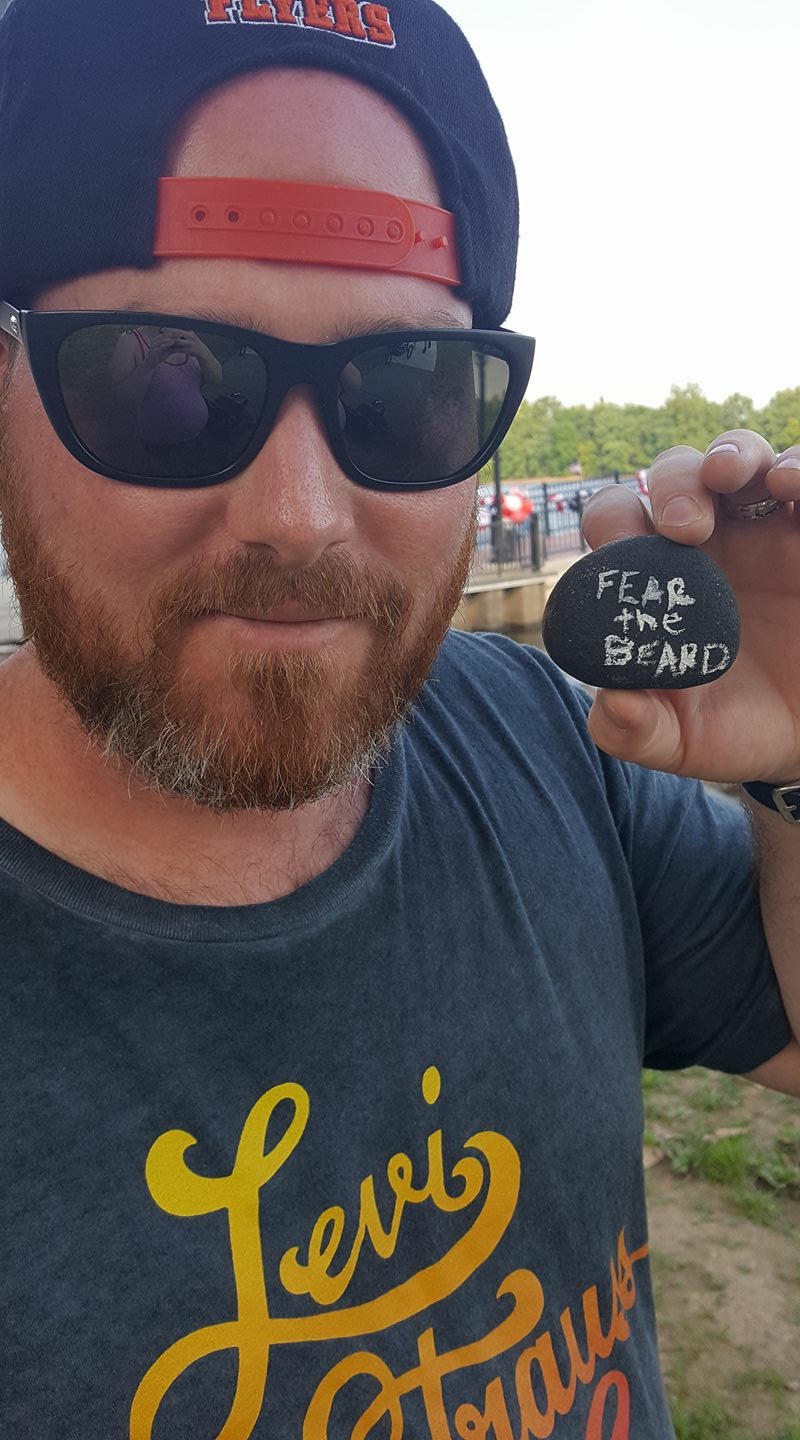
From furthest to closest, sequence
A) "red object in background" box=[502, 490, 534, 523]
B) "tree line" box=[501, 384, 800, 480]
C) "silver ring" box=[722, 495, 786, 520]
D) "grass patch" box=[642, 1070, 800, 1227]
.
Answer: "tree line" box=[501, 384, 800, 480] < "red object in background" box=[502, 490, 534, 523] < "grass patch" box=[642, 1070, 800, 1227] < "silver ring" box=[722, 495, 786, 520]

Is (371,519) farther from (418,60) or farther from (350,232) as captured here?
(418,60)

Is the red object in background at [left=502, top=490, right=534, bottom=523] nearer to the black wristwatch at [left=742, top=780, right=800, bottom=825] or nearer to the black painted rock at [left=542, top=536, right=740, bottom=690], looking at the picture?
the black wristwatch at [left=742, top=780, right=800, bottom=825]

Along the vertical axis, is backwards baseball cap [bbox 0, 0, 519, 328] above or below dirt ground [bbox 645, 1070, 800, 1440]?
above

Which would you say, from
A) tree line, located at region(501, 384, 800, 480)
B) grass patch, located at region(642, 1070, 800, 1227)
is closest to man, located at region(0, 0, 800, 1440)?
grass patch, located at region(642, 1070, 800, 1227)

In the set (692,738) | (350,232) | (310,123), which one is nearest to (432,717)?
(692,738)

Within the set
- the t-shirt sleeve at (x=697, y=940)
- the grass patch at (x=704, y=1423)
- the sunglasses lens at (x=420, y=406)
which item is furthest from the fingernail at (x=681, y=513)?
the grass patch at (x=704, y=1423)

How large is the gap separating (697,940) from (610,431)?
73.8 meters

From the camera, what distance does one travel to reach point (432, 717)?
193 centimetres

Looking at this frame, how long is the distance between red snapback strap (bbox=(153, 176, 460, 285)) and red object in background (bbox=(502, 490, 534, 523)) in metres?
25.8

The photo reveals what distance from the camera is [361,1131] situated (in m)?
1.41

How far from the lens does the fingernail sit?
4.91 ft

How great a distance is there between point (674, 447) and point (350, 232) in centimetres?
58

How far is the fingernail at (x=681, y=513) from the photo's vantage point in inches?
58.9

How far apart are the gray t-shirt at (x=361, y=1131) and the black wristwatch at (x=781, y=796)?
0.92ft
